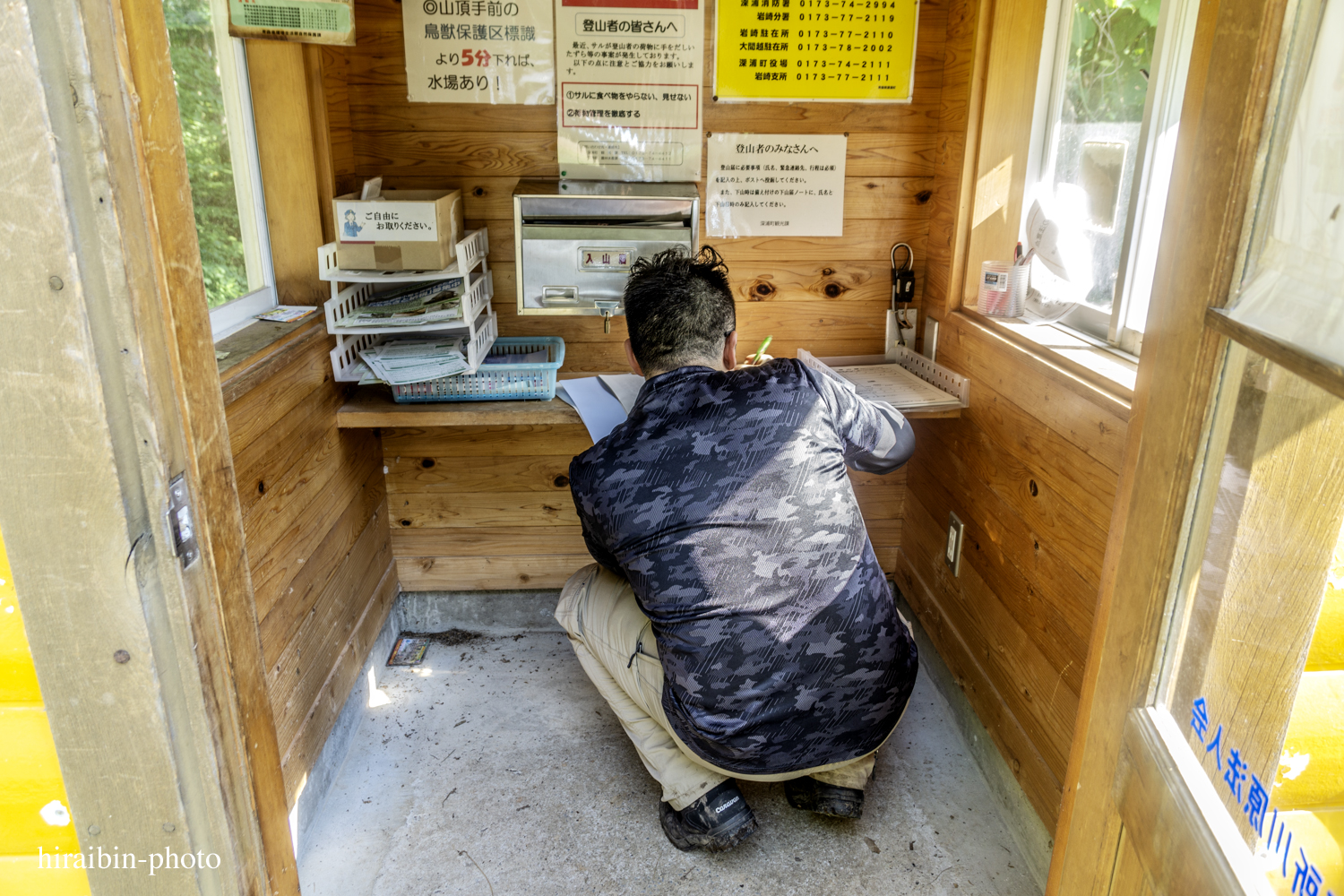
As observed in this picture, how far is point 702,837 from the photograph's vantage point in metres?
1.76

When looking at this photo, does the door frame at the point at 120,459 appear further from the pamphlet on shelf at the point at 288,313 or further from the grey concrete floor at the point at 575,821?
the pamphlet on shelf at the point at 288,313

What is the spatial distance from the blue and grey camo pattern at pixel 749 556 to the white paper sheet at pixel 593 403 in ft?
1.12

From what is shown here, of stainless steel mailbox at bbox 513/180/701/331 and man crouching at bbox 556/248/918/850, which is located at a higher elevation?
stainless steel mailbox at bbox 513/180/701/331

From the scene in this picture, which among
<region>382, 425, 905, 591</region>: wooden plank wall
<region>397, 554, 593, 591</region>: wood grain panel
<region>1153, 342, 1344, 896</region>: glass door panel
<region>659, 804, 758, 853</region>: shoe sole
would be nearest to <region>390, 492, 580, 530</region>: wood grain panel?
<region>382, 425, 905, 591</region>: wooden plank wall

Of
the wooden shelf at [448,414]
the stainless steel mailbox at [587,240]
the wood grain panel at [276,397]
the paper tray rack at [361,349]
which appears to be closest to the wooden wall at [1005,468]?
the stainless steel mailbox at [587,240]

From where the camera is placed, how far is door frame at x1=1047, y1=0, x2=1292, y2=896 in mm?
694

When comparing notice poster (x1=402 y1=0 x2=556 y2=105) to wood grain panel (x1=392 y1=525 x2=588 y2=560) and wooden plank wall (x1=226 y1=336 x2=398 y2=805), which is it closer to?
wooden plank wall (x1=226 y1=336 x2=398 y2=805)

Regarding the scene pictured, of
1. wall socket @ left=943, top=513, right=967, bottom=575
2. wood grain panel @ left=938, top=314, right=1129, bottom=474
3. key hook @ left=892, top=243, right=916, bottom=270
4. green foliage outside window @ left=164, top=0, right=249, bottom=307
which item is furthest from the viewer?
key hook @ left=892, top=243, right=916, bottom=270

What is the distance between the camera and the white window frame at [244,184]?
1.74 m

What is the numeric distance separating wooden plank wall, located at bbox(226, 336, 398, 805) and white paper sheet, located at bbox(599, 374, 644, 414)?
656 millimetres

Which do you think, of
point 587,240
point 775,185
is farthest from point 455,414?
point 775,185

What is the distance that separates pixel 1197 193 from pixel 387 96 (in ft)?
6.33

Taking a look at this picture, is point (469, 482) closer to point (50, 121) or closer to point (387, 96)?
point (387, 96)

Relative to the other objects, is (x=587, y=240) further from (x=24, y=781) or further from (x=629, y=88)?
(x=24, y=781)
